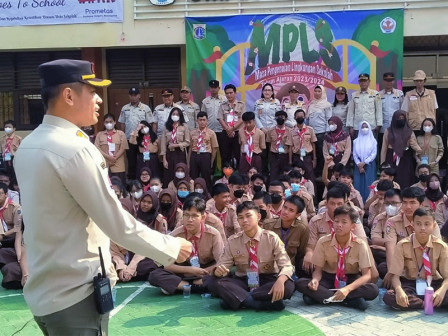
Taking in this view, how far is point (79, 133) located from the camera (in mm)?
1902

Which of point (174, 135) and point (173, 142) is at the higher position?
point (174, 135)

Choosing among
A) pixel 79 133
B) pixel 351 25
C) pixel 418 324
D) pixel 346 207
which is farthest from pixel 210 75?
pixel 79 133

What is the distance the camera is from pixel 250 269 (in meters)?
4.98

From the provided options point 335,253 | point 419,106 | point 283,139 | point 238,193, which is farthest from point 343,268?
point 419,106

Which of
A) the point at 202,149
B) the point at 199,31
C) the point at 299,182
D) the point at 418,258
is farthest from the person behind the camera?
the point at 199,31

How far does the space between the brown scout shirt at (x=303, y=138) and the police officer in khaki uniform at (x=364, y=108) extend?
2.32ft

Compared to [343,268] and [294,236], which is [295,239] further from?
[343,268]

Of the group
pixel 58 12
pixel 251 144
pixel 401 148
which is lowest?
pixel 401 148

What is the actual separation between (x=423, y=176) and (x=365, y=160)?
113 centimetres

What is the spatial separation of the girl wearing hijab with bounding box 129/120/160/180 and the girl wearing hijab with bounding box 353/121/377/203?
11.4 feet

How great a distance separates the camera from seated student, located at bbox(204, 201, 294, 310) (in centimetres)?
468

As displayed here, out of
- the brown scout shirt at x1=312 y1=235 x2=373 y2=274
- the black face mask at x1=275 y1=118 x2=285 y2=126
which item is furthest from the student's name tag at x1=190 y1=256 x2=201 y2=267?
the black face mask at x1=275 y1=118 x2=285 y2=126

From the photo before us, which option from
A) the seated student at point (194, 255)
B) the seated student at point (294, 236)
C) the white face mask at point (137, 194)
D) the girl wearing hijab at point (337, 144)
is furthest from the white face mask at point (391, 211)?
the white face mask at point (137, 194)

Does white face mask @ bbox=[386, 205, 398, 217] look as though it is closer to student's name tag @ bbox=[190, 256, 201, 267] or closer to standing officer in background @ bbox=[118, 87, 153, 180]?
student's name tag @ bbox=[190, 256, 201, 267]
